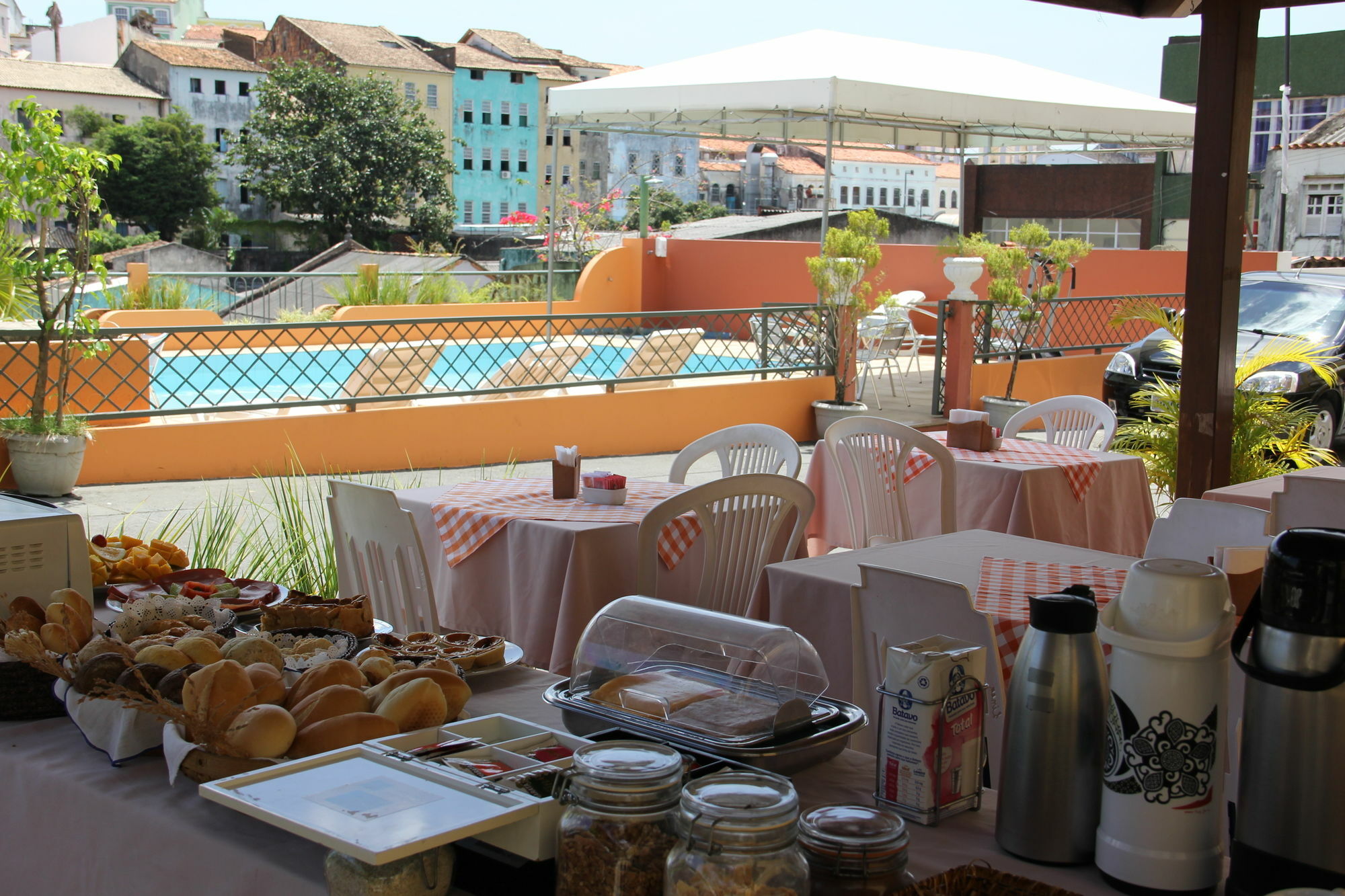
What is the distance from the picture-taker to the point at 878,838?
1.14 m

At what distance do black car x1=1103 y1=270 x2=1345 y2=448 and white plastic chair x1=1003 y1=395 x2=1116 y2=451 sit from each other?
272 centimetres

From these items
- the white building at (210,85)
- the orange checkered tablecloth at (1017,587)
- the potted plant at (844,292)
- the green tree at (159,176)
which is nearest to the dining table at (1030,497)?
the orange checkered tablecloth at (1017,587)

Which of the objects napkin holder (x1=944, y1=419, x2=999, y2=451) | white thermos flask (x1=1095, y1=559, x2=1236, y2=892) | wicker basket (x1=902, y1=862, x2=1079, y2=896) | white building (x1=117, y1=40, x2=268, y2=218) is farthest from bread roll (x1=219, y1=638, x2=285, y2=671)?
white building (x1=117, y1=40, x2=268, y2=218)

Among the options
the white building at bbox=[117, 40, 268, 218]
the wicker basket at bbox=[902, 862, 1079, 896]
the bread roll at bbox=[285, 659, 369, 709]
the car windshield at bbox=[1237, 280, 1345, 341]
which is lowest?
the wicker basket at bbox=[902, 862, 1079, 896]

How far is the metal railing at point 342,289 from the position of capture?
46.8ft

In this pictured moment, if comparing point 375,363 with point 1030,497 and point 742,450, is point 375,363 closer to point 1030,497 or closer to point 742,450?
point 742,450

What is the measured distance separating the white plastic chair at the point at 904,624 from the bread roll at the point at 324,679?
1.08 m

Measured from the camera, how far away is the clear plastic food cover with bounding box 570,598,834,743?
4.99 ft

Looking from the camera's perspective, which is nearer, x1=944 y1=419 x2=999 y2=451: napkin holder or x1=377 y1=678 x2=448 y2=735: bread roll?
x1=377 y1=678 x2=448 y2=735: bread roll

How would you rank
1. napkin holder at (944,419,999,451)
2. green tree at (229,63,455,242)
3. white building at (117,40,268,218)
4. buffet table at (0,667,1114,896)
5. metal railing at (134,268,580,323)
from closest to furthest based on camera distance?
buffet table at (0,667,1114,896), napkin holder at (944,419,999,451), metal railing at (134,268,580,323), green tree at (229,63,455,242), white building at (117,40,268,218)

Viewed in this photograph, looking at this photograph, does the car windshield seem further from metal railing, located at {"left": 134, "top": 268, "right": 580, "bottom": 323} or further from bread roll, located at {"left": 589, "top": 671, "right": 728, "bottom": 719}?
bread roll, located at {"left": 589, "top": 671, "right": 728, "bottom": 719}

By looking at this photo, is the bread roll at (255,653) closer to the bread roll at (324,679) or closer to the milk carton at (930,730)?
the bread roll at (324,679)

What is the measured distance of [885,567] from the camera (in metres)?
2.69

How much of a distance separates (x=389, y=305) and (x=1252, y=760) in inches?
530
